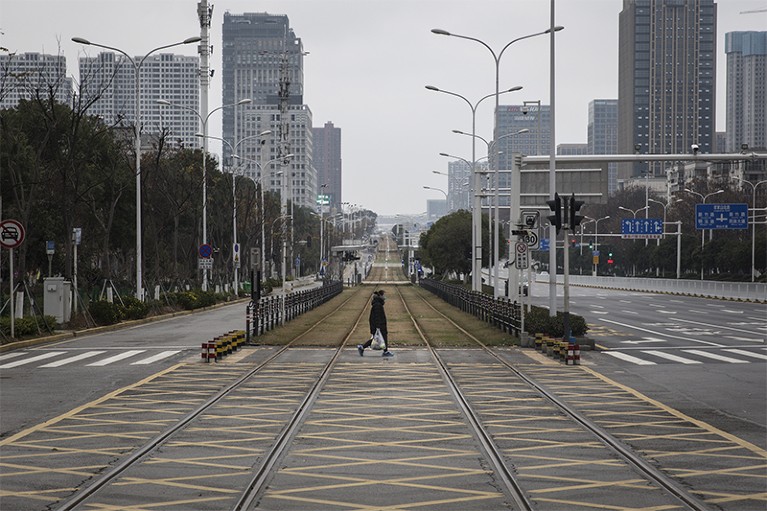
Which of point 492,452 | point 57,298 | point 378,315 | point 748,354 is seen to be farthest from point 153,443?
point 57,298

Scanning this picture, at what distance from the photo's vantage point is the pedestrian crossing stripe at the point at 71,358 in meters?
25.4

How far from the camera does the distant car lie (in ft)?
96.5

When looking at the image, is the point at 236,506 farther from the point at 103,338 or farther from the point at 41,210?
the point at 41,210

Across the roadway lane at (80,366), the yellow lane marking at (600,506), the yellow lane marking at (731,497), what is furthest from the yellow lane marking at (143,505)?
the roadway lane at (80,366)

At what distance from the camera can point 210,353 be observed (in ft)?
85.7

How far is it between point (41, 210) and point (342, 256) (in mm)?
67070

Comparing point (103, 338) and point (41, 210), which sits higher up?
point (41, 210)

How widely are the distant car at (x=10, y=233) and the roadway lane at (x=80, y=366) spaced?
3045mm

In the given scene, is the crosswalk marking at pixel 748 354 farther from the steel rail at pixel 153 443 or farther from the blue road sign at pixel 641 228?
the blue road sign at pixel 641 228

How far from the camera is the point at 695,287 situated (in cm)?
8556

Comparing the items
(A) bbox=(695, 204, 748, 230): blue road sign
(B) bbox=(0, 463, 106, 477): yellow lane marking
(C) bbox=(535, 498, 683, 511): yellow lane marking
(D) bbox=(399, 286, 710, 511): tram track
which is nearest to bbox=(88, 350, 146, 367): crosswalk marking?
(D) bbox=(399, 286, 710, 511): tram track

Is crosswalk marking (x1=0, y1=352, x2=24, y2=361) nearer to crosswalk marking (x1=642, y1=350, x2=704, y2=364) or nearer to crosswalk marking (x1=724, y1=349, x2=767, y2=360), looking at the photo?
crosswalk marking (x1=642, y1=350, x2=704, y2=364)

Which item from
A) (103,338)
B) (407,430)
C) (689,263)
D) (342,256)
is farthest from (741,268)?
(407,430)

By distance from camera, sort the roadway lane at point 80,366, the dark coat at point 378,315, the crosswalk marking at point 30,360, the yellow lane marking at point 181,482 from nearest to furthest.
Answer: the yellow lane marking at point 181,482 < the roadway lane at point 80,366 < the crosswalk marking at point 30,360 < the dark coat at point 378,315
